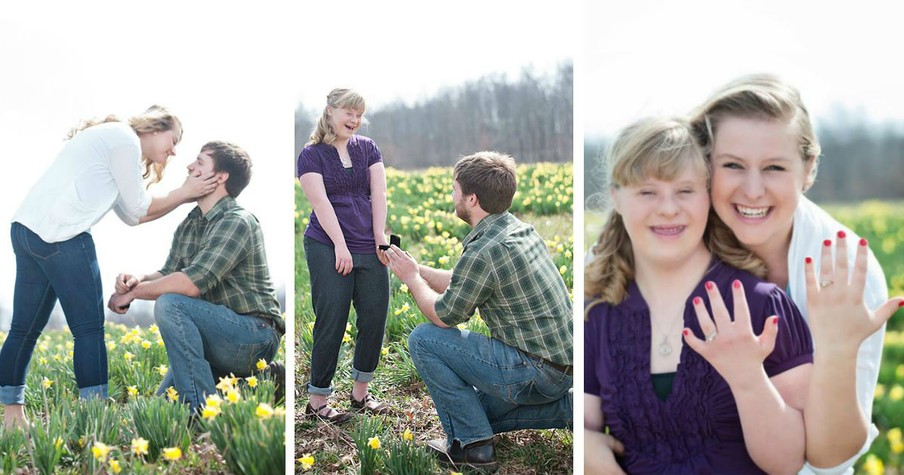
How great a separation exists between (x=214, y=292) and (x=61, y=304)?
2.01 feet

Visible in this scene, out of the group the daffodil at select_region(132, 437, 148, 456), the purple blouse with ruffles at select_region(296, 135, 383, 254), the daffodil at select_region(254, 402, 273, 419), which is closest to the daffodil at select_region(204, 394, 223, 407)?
the daffodil at select_region(254, 402, 273, 419)

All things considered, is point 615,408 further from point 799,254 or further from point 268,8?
point 268,8

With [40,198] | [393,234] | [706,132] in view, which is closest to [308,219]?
[393,234]

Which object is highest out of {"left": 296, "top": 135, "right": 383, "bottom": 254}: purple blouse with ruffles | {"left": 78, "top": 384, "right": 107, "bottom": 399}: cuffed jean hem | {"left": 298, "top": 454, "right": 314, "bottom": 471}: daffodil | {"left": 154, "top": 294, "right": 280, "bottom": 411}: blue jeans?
{"left": 296, "top": 135, "right": 383, "bottom": 254}: purple blouse with ruffles

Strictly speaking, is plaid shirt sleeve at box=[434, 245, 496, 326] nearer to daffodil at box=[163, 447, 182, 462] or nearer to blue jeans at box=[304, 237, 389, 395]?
blue jeans at box=[304, 237, 389, 395]

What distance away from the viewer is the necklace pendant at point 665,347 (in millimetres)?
3053

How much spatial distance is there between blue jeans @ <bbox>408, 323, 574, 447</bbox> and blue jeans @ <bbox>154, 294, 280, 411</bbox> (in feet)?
2.24

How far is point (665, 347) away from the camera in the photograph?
306cm

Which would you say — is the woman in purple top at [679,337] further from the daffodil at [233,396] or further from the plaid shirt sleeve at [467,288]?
the daffodil at [233,396]

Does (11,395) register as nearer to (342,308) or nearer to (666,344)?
(342,308)

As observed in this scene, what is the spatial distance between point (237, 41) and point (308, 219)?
0.80 meters

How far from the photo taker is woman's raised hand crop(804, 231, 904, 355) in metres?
2.89

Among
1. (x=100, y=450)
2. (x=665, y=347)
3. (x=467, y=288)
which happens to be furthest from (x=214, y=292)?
(x=665, y=347)

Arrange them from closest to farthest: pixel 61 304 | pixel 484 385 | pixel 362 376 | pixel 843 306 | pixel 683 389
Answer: pixel 843 306
pixel 683 389
pixel 484 385
pixel 61 304
pixel 362 376
